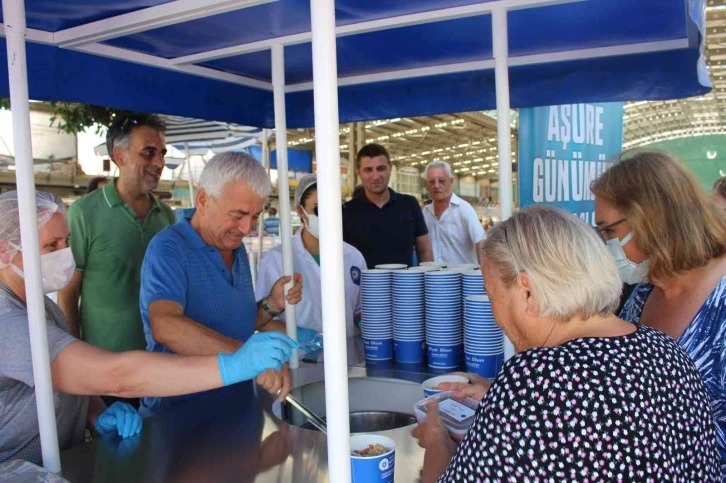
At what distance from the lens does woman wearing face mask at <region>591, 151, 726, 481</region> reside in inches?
54.2

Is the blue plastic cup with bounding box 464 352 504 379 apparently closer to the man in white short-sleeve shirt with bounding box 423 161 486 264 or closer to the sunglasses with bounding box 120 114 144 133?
the sunglasses with bounding box 120 114 144 133

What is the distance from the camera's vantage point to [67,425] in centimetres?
159

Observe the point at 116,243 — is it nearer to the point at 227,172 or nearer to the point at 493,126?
the point at 227,172

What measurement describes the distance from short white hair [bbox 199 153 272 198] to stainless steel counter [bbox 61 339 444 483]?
2.34ft

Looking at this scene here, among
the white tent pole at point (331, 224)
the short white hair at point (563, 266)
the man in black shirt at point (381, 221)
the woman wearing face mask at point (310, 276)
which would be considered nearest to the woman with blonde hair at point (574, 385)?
the short white hair at point (563, 266)

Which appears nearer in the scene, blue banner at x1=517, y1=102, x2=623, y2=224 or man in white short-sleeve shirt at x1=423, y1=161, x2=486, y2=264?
blue banner at x1=517, y1=102, x2=623, y2=224

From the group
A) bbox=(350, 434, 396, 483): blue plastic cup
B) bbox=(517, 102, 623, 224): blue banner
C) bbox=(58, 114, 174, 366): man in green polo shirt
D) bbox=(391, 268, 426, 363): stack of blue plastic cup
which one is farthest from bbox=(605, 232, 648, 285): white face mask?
bbox=(58, 114, 174, 366): man in green polo shirt

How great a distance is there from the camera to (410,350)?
211 centimetres

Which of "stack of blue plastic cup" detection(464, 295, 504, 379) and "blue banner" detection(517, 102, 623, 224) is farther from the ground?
"blue banner" detection(517, 102, 623, 224)

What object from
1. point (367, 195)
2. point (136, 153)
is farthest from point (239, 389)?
point (367, 195)

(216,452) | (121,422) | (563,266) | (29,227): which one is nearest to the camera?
(563,266)

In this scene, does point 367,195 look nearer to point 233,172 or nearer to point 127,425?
point 233,172

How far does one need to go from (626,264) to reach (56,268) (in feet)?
6.05

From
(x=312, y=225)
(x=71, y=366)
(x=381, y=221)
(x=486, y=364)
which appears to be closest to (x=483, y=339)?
(x=486, y=364)
